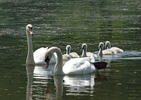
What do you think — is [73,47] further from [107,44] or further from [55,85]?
[55,85]

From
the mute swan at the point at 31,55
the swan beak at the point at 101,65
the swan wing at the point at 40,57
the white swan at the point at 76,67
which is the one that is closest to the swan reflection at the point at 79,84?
the white swan at the point at 76,67

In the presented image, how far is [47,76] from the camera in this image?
19906 millimetres

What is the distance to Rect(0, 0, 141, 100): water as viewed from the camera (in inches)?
656

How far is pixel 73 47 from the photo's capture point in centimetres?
2864

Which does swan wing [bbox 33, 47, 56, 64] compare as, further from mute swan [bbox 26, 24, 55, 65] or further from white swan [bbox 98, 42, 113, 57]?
white swan [bbox 98, 42, 113, 57]

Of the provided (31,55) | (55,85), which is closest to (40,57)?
(31,55)

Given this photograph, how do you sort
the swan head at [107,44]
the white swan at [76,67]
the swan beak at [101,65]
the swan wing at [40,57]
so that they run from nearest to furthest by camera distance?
the white swan at [76,67] < the swan beak at [101,65] < the swan wing at [40,57] < the swan head at [107,44]

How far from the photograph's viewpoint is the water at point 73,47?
54.7ft

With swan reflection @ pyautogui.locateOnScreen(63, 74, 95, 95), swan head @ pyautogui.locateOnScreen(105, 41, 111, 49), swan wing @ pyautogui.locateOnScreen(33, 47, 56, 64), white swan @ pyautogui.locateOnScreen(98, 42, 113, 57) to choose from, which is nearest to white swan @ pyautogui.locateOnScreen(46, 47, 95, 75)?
swan reflection @ pyautogui.locateOnScreen(63, 74, 95, 95)

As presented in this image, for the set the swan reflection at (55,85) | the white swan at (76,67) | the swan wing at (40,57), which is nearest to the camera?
the swan reflection at (55,85)

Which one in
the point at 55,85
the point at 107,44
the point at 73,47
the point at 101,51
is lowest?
the point at 55,85

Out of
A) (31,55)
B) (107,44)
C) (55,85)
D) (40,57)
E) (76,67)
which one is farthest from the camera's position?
(107,44)

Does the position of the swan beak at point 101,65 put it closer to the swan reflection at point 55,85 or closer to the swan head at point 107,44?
the swan reflection at point 55,85

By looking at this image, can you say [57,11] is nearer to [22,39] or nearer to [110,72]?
[22,39]
